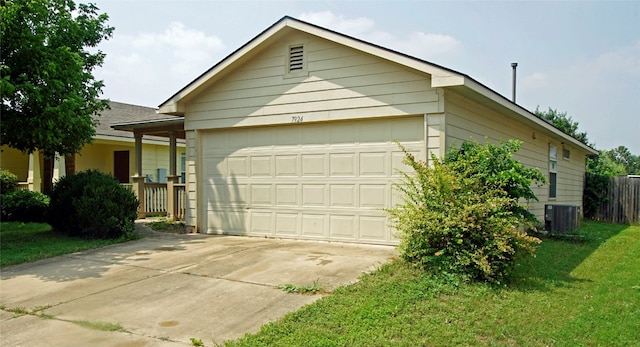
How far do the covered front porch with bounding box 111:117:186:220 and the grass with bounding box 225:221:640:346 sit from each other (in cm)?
794

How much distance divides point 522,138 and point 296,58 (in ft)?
21.8

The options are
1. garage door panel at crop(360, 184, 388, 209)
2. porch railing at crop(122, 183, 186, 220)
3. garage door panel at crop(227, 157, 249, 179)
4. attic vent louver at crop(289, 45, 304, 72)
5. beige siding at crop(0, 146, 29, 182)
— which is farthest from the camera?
beige siding at crop(0, 146, 29, 182)

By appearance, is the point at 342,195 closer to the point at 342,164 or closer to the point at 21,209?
the point at 342,164

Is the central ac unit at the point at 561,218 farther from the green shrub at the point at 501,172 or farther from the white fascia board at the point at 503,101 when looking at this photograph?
the green shrub at the point at 501,172

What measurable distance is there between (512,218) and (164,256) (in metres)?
5.66

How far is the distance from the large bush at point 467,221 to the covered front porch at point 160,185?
788 cm

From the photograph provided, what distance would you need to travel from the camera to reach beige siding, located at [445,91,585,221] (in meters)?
8.02

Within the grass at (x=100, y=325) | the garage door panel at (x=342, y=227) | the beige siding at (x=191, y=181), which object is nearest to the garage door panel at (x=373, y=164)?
the garage door panel at (x=342, y=227)

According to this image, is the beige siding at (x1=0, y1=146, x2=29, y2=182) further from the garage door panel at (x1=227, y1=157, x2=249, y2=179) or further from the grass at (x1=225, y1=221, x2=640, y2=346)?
the grass at (x1=225, y1=221, x2=640, y2=346)

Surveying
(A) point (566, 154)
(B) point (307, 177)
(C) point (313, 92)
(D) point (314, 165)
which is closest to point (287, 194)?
(B) point (307, 177)

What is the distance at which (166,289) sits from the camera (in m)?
5.79

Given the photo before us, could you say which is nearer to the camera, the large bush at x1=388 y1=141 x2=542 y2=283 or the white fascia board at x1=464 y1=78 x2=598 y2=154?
the large bush at x1=388 y1=141 x2=542 y2=283

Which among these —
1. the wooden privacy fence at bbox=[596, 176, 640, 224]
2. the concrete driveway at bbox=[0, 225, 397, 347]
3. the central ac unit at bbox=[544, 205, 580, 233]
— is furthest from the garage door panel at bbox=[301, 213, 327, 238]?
the wooden privacy fence at bbox=[596, 176, 640, 224]

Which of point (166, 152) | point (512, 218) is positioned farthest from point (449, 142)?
point (166, 152)
